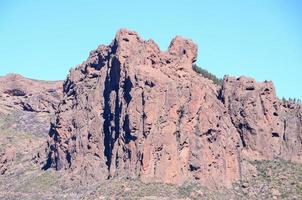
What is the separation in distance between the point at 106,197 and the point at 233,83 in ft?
130

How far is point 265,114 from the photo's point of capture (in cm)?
16662

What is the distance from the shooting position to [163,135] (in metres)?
152

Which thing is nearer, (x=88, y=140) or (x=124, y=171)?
(x=124, y=171)

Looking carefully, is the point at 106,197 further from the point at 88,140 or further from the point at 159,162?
the point at 88,140

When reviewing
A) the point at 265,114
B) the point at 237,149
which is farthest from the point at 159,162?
the point at 265,114

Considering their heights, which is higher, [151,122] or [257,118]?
[257,118]

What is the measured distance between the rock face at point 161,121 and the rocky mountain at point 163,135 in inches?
8.3

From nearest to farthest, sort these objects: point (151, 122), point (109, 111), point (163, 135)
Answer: point (163, 135)
point (151, 122)
point (109, 111)

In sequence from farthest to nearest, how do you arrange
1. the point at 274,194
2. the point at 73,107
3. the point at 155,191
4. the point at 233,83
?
1. the point at 73,107
2. the point at 233,83
3. the point at 274,194
4. the point at 155,191

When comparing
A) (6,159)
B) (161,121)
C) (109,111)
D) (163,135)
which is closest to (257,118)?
(161,121)

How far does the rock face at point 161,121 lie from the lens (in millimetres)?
153500

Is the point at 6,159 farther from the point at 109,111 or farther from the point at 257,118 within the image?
the point at 257,118

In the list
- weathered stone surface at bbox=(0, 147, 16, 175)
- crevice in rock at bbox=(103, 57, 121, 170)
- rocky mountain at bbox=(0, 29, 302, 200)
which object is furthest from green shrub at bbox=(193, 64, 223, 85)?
weathered stone surface at bbox=(0, 147, 16, 175)

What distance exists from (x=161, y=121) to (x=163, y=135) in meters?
3.44
